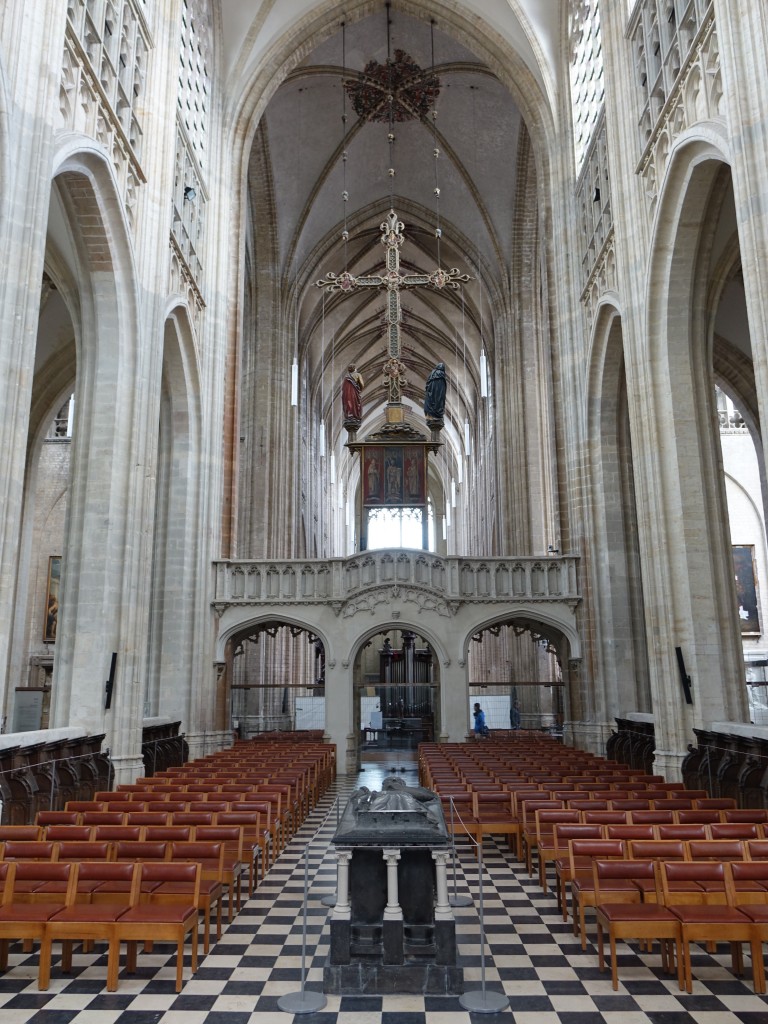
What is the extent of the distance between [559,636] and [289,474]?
12.7 meters

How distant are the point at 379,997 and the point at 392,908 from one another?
49 cm

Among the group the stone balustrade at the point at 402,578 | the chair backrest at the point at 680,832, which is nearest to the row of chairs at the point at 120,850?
the chair backrest at the point at 680,832

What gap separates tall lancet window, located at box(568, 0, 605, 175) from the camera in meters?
16.1

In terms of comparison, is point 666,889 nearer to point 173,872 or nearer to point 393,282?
point 173,872

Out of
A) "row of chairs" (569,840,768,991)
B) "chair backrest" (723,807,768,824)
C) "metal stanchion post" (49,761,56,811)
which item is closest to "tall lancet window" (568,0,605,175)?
"chair backrest" (723,807,768,824)

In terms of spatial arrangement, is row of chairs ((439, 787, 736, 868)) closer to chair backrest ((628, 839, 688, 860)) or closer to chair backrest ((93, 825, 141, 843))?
chair backrest ((628, 839, 688, 860))

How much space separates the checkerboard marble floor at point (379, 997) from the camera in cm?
450

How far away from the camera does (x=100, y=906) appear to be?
5043mm

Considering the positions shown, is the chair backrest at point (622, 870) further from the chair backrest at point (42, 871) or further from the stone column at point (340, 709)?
the stone column at point (340, 709)

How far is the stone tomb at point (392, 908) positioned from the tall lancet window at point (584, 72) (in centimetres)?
1493

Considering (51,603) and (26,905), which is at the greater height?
(51,603)

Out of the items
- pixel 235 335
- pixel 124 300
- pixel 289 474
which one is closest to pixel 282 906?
pixel 124 300

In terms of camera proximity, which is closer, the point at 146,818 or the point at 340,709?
the point at 146,818

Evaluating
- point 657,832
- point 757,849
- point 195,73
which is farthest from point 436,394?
point 757,849
